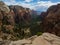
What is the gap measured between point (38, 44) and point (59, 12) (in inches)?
1723

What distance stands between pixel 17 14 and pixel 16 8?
23.5ft

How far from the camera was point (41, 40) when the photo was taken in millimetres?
10023

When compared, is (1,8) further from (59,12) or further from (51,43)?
(51,43)

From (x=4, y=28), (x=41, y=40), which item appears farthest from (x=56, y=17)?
(x=41, y=40)

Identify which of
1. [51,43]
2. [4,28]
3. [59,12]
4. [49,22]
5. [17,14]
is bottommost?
[17,14]

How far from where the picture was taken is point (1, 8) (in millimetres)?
85062

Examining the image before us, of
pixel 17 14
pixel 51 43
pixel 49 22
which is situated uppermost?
pixel 51 43

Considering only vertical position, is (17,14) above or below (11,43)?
below

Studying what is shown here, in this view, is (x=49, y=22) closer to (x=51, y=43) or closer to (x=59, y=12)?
(x=59, y=12)

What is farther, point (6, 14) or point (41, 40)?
point (6, 14)

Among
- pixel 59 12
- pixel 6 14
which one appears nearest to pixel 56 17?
pixel 59 12

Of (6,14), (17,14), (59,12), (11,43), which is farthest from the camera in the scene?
(17,14)

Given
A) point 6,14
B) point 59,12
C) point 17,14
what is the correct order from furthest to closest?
point 17,14 < point 6,14 < point 59,12

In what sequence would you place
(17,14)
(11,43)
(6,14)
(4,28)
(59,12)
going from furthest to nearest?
(17,14), (6,14), (4,28), (59,12), (11,43)
